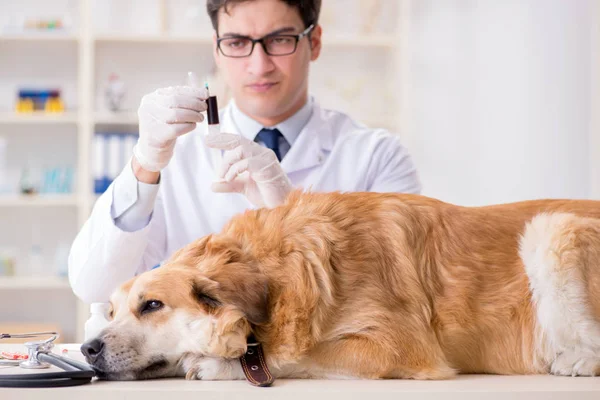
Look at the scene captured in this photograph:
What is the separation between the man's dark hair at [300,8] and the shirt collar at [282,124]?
0.29m

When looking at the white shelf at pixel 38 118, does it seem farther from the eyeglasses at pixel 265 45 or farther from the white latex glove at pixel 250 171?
the white latex glove at pixel 250 171

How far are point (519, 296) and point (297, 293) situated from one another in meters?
0.45

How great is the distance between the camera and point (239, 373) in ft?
4.01

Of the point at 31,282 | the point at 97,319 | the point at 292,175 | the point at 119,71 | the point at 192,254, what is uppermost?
the point at 119,71

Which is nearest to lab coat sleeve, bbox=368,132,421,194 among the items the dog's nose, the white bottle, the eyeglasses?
the eyeglasses

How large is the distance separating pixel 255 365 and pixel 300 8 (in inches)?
48.0

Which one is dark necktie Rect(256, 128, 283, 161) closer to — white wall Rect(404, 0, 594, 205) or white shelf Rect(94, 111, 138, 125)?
white wall Rect(404, 0, 594, 205)

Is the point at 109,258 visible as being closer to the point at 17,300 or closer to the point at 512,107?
the point at 512,107

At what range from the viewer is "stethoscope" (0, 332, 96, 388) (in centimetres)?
106

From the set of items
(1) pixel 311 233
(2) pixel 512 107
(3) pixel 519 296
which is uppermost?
(2) pixel 512 107

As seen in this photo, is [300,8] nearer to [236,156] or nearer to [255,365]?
[236,156]

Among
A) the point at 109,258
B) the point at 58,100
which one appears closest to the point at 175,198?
the point at 109,258

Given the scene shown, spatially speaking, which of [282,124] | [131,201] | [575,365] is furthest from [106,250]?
[575,365]

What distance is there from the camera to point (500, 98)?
13.4 ft
